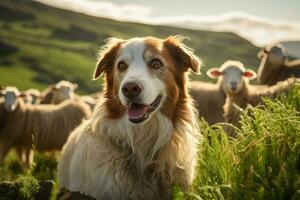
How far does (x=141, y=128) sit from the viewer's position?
5.70 metres

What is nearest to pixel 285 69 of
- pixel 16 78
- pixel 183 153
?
pixel 183 153

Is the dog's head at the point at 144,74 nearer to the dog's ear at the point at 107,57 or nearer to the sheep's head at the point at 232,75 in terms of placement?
the dog's ear at the point at 107,57

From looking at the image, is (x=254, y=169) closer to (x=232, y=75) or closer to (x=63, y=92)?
(x=232, y=75)

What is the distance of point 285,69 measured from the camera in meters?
16.5

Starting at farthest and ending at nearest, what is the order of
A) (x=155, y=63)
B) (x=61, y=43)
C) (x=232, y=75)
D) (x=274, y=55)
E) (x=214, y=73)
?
(x=61, y=43) → (x=274, y=55) → (x=214, y=73) → (x=232, y=75) → (x=155, y=63)

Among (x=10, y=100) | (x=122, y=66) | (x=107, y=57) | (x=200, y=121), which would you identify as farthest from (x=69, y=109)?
(x=122, y=66)

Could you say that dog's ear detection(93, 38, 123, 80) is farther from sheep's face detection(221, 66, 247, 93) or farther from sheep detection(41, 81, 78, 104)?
sheep detection(41, 81, 78, 104)

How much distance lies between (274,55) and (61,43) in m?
95.4

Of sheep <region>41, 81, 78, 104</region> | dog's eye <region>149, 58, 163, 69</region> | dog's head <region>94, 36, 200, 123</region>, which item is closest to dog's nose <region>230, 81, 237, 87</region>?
dog's head <region>94, 36, 200, 123</region>

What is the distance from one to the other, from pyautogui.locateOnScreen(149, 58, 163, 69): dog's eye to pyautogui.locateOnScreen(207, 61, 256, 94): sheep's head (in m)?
6.97

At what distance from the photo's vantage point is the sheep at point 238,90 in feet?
33.6

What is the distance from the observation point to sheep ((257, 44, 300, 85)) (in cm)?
1630

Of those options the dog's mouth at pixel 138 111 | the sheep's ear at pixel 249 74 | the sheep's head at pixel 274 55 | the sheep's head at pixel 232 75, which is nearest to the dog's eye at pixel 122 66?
the dog's mouth at pixel 138 111

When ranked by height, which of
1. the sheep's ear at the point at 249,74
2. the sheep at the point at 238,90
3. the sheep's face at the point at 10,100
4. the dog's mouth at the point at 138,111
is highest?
the dog's mouth at the point at 138,111
